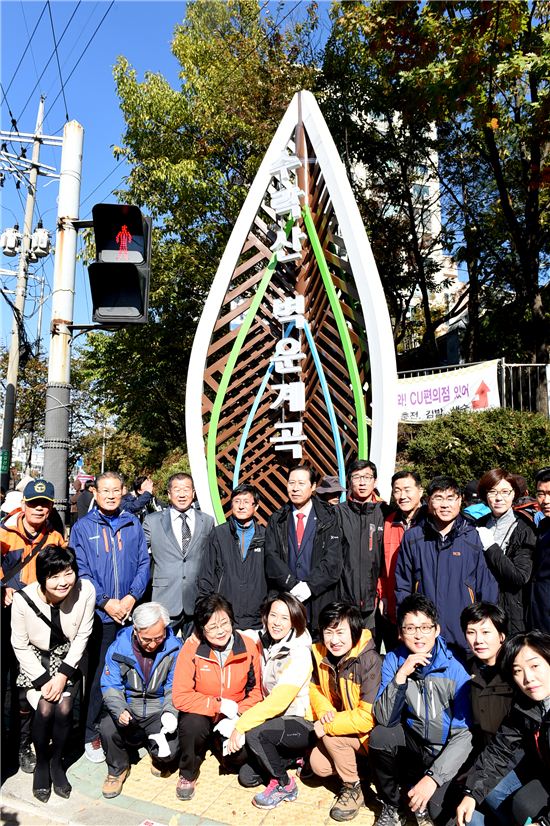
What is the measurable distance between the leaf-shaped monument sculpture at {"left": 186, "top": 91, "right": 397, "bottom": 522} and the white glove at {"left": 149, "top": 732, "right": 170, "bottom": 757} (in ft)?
9.62

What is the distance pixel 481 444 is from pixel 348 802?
229 inches

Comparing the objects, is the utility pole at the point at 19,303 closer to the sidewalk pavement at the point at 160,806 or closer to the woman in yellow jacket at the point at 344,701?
the sidewalk pavement at the point at 160,806

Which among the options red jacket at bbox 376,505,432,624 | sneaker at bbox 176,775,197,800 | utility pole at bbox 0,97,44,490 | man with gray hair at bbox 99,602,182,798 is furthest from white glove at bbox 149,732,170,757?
utility pole at bbox 0,97,44,490

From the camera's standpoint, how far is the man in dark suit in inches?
153

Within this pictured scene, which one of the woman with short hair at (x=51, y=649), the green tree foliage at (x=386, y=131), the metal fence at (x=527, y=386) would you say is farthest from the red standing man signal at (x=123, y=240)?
the green tree foliage at (x=386, y=131)

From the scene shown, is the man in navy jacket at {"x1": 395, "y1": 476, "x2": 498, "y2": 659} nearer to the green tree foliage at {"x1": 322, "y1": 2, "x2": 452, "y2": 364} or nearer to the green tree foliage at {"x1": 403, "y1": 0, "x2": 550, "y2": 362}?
the green tree foliage at {"x1": 403, "y1": 0, "x2": 550, "y2": 362}

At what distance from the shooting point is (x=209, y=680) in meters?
3.24

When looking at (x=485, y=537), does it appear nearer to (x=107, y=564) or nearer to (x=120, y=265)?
(x=107, y=564)

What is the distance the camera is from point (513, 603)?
335cm

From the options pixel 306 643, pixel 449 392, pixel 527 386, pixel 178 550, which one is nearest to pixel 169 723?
pixel 306 643

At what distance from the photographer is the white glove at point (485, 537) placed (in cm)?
336

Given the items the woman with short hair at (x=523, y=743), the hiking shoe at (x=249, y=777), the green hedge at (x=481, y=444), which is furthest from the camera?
the green hedge at (x=481, y=444)

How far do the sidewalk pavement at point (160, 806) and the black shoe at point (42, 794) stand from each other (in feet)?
0.07

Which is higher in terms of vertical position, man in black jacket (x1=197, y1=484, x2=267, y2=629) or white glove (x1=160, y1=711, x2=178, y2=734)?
man in black jacket (x1=197, y1=484, x2=267, y2=629)
